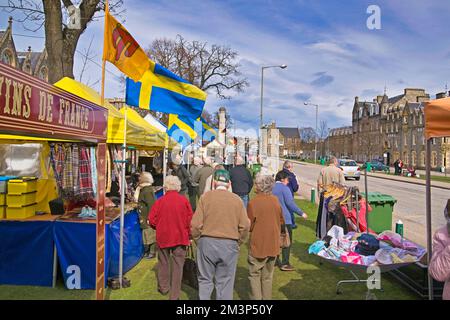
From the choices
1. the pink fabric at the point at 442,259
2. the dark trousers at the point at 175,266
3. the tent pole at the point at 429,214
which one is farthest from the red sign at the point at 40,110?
the tent pole at the point at 429,214

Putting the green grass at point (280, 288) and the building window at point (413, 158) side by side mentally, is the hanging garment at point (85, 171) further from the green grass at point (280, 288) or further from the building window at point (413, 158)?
the building window at point (413, 158)

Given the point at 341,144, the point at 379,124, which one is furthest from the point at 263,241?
the point at 341,144

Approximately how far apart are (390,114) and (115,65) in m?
78.1

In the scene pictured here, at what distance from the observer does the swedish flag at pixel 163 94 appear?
604cm

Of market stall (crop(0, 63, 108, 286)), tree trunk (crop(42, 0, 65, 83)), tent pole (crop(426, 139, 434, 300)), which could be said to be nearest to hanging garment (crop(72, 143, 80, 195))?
market stall (crop(0, 63, 108, 286))

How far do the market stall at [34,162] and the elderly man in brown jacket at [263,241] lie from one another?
1.89m

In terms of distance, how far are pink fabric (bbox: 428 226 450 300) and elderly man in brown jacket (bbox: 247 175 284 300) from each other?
1.71 meters

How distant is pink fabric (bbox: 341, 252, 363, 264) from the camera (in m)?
4.49

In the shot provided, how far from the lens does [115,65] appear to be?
16.2 feet

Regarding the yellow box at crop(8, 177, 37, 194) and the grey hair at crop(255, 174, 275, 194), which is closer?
the grey hair at crop(255, 174, 275, 194)

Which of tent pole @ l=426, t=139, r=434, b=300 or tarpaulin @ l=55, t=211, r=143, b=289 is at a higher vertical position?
tent pole @ l=426, t=139, r=434, b=300

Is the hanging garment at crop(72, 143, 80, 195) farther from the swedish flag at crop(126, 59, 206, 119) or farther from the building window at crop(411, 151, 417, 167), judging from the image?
the building window at crop(411, 151, 417, 167)

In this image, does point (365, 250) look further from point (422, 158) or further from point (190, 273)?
point (422, 158)

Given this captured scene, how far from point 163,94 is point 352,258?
4.23 metres
